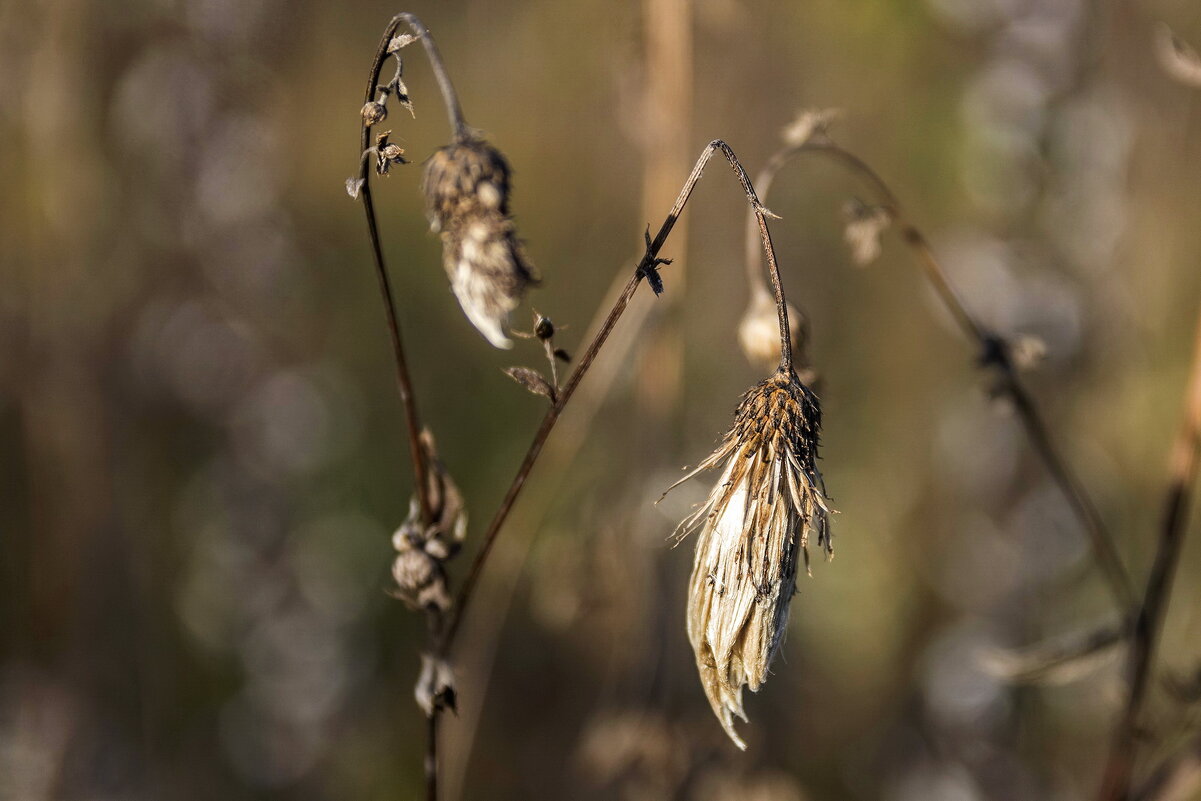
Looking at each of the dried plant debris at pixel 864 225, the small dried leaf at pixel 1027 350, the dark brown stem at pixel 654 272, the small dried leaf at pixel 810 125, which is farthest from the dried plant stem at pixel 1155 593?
the dark brown stem at pixel 654 272

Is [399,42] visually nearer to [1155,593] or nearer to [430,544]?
[430,544]

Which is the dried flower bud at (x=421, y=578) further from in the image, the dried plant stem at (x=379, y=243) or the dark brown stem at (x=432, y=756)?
the dark brown stem at (x=432, y=756)

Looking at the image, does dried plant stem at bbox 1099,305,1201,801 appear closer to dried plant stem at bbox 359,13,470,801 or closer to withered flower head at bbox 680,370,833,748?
withered flower head at bbox 680,370,833,748

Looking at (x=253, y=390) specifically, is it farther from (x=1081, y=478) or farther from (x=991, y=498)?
(x=1081, y=478)

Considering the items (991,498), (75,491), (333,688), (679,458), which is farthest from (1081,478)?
(75,491)

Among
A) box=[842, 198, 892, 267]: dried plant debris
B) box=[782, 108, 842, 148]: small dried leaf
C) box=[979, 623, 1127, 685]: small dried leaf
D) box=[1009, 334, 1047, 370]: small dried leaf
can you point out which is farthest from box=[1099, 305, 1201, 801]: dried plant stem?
box=[782, 108, 842, 148]: small dried leaf
